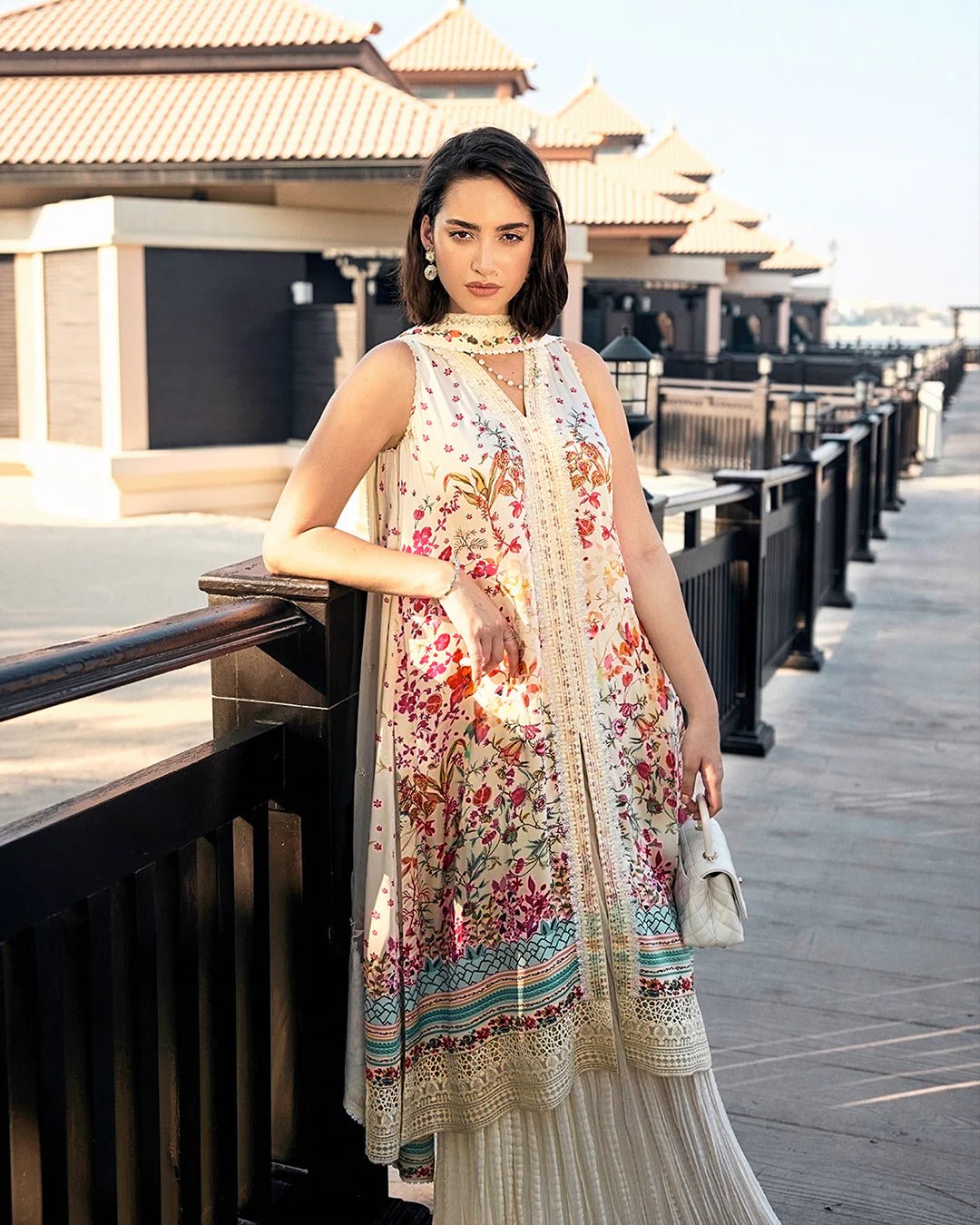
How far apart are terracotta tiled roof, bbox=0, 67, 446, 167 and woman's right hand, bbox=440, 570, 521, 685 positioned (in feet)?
46.6

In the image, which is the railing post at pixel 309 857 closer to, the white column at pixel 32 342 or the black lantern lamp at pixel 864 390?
the black lantern lamp at pixel 864 390

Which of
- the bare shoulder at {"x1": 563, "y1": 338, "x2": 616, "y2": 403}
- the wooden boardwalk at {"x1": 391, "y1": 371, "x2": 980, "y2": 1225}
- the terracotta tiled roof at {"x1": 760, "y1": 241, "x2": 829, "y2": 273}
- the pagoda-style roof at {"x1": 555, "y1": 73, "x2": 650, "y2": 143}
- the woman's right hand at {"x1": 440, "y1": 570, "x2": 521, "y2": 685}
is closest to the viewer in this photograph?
the woman's right hand at {"x1": 440, "y1": 570, "x2": 521, "y2": 685}

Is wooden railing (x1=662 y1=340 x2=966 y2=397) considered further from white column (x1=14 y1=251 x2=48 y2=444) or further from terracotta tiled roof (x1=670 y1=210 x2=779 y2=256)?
white column (x1=14 y1=251 x2=48 y2=444)

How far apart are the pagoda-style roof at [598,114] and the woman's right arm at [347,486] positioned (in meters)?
36.4

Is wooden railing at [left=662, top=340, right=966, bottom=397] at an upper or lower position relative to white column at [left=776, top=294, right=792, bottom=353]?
lower

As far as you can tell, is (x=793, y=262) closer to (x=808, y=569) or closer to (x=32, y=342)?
(x=32, y=342)

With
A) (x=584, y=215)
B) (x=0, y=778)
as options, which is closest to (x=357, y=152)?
(x=584, y=215)

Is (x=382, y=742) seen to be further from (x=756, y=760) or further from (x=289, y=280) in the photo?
(x=289, y=280)

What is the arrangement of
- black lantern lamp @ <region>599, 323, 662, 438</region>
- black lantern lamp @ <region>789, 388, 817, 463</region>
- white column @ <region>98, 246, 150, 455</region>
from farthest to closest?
white column @ <region>98, 246, 150, 455</region>, black lantern lamp @ <region>789, 388, 817, 463</region>, black lantern lamp @ <region>599, 323, 662, 438</region>

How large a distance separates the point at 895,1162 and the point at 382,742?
5.17 ft

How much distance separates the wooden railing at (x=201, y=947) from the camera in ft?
5.79

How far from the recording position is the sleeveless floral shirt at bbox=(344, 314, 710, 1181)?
2213 mm

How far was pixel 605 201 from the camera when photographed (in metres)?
24.4

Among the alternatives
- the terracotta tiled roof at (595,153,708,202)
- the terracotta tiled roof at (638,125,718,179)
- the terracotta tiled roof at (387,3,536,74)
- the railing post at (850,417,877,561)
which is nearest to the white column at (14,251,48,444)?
the railing post at (850,417,877,561)
